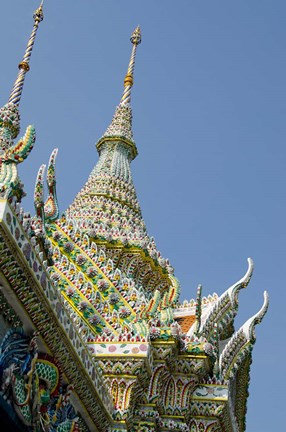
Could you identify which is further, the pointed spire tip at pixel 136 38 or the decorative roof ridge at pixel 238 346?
the pointed spire tip at pixel 136 38

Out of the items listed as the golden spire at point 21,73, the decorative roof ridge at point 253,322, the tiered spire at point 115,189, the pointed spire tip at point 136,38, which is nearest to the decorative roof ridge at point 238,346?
the decorative roof ridge at point 253,322

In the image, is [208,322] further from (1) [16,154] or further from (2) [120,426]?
(1) [16,154]

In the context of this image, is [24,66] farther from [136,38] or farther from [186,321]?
[136,38]

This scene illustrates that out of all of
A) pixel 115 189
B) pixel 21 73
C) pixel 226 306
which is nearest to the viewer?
pixel 21 73

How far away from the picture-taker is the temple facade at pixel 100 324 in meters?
6.79

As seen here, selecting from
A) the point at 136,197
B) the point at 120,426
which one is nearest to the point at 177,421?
the point at 120,426

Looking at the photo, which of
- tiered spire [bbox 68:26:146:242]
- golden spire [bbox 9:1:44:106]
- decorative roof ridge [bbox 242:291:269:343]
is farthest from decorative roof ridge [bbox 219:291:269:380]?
golden spire [bbox 9:1:44:106]

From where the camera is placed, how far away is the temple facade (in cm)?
679

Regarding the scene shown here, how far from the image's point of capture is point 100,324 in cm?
1017

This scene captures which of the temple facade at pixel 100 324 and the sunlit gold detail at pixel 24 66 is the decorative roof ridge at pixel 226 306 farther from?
the sunlit gold detail at pixel 24 66

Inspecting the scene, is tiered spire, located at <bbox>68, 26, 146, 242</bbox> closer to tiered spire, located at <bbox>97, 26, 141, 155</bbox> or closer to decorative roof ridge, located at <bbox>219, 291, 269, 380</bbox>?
tiered spire, located at <bbox>97, 26, 141, 155</bbox>

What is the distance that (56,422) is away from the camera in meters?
7.68

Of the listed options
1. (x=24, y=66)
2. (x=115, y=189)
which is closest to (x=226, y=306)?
(x=115, y=189)

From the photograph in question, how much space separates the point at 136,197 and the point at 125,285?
627 centimetres
